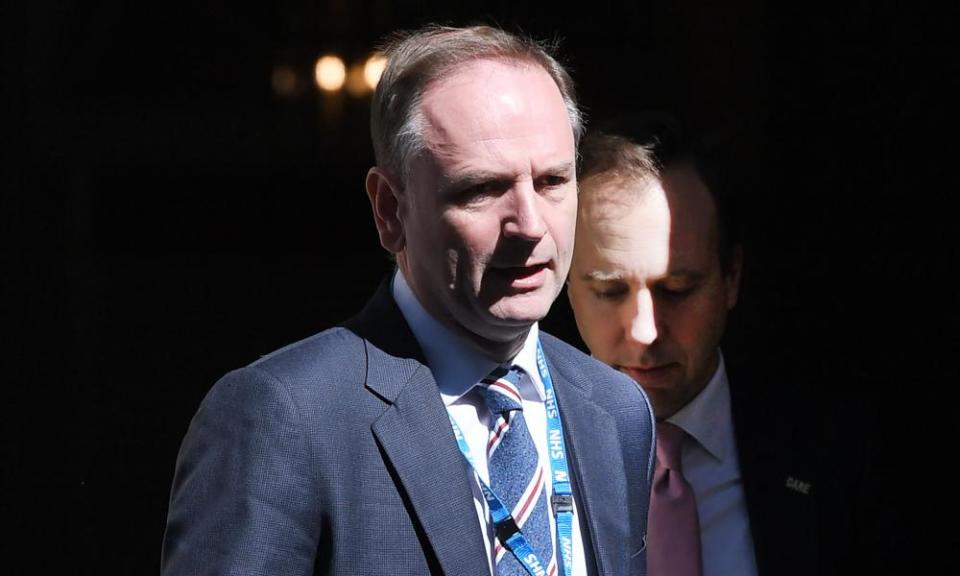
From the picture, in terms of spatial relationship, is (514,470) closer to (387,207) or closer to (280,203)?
(387,207)

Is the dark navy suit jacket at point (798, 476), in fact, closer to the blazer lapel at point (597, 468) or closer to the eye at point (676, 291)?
the eye at point (676, 291)

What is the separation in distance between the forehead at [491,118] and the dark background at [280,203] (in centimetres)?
155

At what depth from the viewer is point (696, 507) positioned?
3.28 metres

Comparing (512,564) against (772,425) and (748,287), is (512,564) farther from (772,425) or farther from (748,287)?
(748,287)

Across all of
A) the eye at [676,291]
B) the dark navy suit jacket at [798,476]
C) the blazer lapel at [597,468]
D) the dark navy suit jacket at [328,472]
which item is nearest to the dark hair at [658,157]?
the eye at [676,291]

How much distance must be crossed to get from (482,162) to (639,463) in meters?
0.84

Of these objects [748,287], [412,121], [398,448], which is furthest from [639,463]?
[748,287]

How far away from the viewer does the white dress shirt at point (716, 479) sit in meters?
3.25

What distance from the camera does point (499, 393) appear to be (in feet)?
8.61

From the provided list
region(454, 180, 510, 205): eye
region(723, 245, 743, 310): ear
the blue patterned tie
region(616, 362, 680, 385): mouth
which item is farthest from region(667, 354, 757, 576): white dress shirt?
region(454, 180, 510, 205): eye

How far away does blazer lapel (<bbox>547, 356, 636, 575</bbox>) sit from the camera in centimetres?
266

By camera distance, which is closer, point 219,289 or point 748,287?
point 219,289

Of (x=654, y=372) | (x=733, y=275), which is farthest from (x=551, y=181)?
(x=733, y=275)

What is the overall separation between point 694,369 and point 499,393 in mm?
896
